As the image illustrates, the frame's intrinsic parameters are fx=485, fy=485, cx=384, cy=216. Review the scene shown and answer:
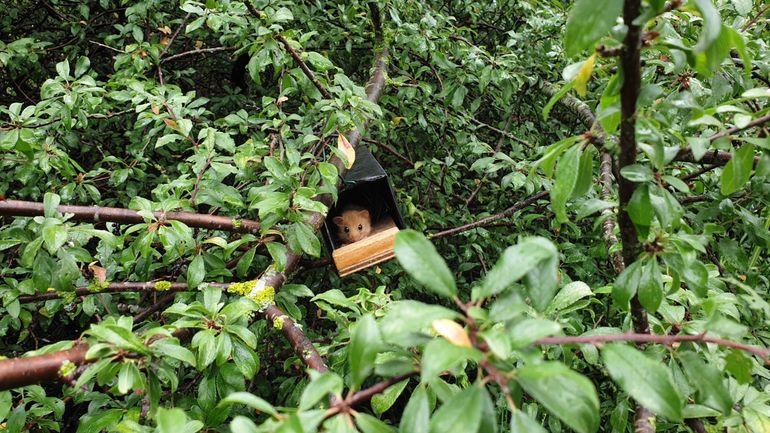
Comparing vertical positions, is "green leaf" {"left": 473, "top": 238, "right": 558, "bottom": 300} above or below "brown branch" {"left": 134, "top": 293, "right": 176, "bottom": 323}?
above

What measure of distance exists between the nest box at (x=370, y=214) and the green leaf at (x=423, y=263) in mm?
844

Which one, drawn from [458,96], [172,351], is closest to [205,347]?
[172,351]

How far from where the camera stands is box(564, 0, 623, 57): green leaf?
473 mm

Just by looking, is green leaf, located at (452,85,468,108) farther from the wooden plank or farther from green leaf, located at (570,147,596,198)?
green leaf, located at (570,147,596,198)

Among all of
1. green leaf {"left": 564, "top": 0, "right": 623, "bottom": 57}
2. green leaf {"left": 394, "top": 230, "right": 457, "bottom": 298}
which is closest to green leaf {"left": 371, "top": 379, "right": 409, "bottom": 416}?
green leaf {"left": 394, "top": 230, "right": 457, "bottom": 298}

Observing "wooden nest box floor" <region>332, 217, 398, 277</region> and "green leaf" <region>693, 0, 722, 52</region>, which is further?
"wooden nest box floor" <region>332, 217, 398, 277</region>

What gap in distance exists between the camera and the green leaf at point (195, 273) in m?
1.10

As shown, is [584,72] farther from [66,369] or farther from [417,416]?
[66,369]

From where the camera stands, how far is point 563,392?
0.47 m

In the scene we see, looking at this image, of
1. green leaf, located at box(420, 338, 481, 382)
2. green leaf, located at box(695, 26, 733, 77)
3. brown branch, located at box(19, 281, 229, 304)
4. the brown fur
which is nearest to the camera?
green leaf, located at box(420, 338, 481, 382)

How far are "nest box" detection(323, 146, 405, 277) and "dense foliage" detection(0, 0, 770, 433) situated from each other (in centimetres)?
12

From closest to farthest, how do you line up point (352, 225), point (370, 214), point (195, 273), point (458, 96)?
point (195, 273)
point (352, 225)
point (370, 214)
point (458, 96)

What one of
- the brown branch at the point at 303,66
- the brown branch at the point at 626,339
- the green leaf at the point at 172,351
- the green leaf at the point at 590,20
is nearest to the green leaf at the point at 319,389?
the brown branch at the point at 626,339

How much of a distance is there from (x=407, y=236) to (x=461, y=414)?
191 mm
